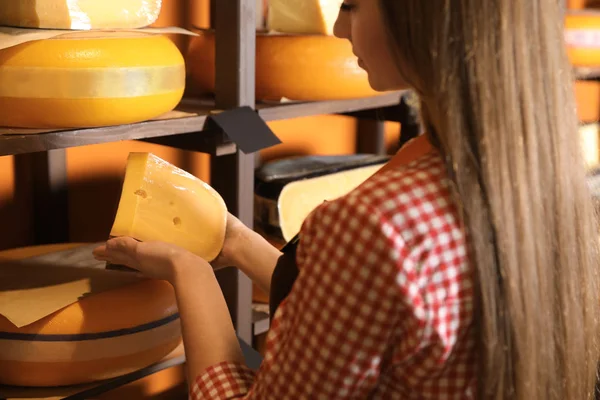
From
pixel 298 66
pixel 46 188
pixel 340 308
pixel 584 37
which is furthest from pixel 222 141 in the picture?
pixel 584 37

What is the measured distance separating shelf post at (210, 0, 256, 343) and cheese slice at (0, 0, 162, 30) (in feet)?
0.67

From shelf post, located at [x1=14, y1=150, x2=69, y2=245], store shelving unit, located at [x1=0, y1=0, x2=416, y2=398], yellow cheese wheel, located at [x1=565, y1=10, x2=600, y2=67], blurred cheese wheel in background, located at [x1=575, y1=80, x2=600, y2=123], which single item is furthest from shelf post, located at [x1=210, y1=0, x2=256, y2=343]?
blurred cheese wheel in background, located at [x1=575, y1=80, x2=600, y2=123]

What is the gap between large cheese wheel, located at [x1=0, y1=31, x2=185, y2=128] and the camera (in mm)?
1054

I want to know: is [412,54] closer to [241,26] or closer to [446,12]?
[446,12]

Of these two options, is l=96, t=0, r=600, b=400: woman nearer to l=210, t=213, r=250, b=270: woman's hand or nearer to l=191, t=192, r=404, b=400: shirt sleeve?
l=191, t=192, r=404, b=400: shirt sleeve

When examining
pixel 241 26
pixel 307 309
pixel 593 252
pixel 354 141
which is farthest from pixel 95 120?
pixel 354 141

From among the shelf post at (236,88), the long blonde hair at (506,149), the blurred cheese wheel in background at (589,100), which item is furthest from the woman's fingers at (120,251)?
the blurred cheese wheel in background at (589,100)

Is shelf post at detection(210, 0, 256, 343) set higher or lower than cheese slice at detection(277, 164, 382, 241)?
higher

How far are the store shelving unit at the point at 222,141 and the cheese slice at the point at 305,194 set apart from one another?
0.15m

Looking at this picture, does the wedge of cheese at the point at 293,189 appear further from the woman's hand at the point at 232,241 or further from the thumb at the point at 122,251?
the thumb at the point at 122,251

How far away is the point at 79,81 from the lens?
1.07 m

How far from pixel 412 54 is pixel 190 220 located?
0.54 meters

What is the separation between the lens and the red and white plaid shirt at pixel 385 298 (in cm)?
73

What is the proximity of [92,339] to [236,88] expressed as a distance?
1.49 feet
